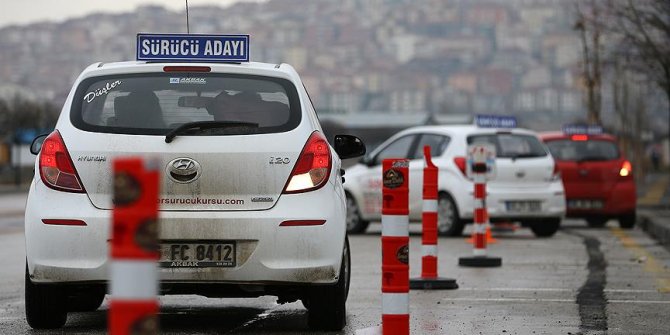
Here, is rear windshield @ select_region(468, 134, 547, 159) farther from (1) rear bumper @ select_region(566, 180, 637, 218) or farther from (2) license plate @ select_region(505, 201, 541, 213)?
(1) rear bumper @ select_region(566, 180, 637, 218)

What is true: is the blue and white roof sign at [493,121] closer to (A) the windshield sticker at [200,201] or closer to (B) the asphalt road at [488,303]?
(B) the asphalt road at [488,303]

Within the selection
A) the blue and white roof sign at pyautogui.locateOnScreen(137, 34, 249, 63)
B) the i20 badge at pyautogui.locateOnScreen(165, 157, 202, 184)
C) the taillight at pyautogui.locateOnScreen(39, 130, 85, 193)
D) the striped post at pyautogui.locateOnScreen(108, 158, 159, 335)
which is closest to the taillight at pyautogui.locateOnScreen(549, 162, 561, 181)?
the blue and white roof sign at pyautogui.locateOnScreen(137, 34, 249, 63)

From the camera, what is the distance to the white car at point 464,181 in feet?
65.0

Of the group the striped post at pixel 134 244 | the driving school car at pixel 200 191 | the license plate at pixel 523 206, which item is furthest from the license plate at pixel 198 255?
the license plate at pixel 523 206

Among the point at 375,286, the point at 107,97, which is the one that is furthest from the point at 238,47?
the point at 375,286

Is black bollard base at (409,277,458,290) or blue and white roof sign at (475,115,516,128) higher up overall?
blue and white roof sign at (475,115,516,128)

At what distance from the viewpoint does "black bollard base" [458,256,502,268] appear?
1434 cm

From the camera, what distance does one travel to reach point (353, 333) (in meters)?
8.77

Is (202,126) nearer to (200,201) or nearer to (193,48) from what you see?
(200,201)

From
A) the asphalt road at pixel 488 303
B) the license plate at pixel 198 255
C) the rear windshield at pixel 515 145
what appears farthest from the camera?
the rear windshield at pixel 515 145

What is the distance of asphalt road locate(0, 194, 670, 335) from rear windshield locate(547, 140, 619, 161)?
6503mm

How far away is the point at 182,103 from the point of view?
28.7 ft

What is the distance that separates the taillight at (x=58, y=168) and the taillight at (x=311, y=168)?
43.5 inches

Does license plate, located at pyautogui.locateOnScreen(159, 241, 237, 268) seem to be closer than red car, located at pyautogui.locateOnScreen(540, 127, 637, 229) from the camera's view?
Yes
